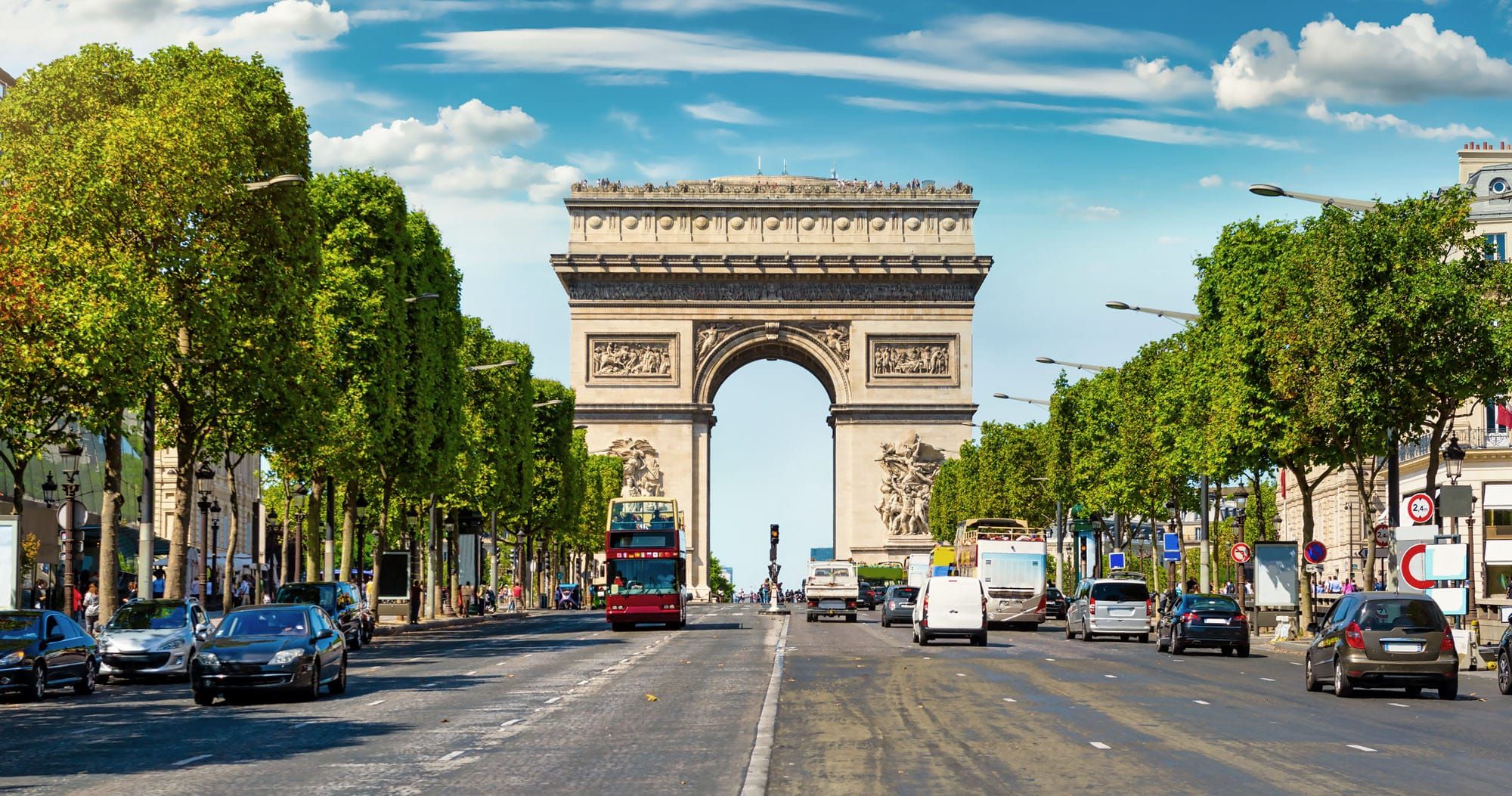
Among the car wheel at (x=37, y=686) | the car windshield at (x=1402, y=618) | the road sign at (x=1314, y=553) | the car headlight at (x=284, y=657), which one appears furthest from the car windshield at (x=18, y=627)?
the road sign at (x=1314, y=553)

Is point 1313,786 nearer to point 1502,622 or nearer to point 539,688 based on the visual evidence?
point 539,688

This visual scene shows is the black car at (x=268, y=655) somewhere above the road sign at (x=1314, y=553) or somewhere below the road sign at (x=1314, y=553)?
below

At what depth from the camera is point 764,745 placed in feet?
66.4

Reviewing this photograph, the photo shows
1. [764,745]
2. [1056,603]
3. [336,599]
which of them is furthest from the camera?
[1056,603]

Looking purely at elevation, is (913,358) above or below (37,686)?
above

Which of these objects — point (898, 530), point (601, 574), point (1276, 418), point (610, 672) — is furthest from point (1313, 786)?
point (601, 574)

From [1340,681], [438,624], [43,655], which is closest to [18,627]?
[43,655]

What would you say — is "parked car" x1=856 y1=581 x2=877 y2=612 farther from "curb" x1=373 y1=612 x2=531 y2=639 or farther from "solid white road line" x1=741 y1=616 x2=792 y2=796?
"solid white road line" x1=741 y1=616 x2=792 y2=796

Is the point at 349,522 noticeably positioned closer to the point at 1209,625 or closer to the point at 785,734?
the point at 1209,625

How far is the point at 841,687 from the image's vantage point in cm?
3114

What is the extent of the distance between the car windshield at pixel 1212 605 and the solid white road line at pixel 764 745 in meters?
14.8

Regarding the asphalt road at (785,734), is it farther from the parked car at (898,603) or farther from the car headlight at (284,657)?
the parked car at (898,603)

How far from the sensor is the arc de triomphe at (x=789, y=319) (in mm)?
116500

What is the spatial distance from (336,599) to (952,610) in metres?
15.8
